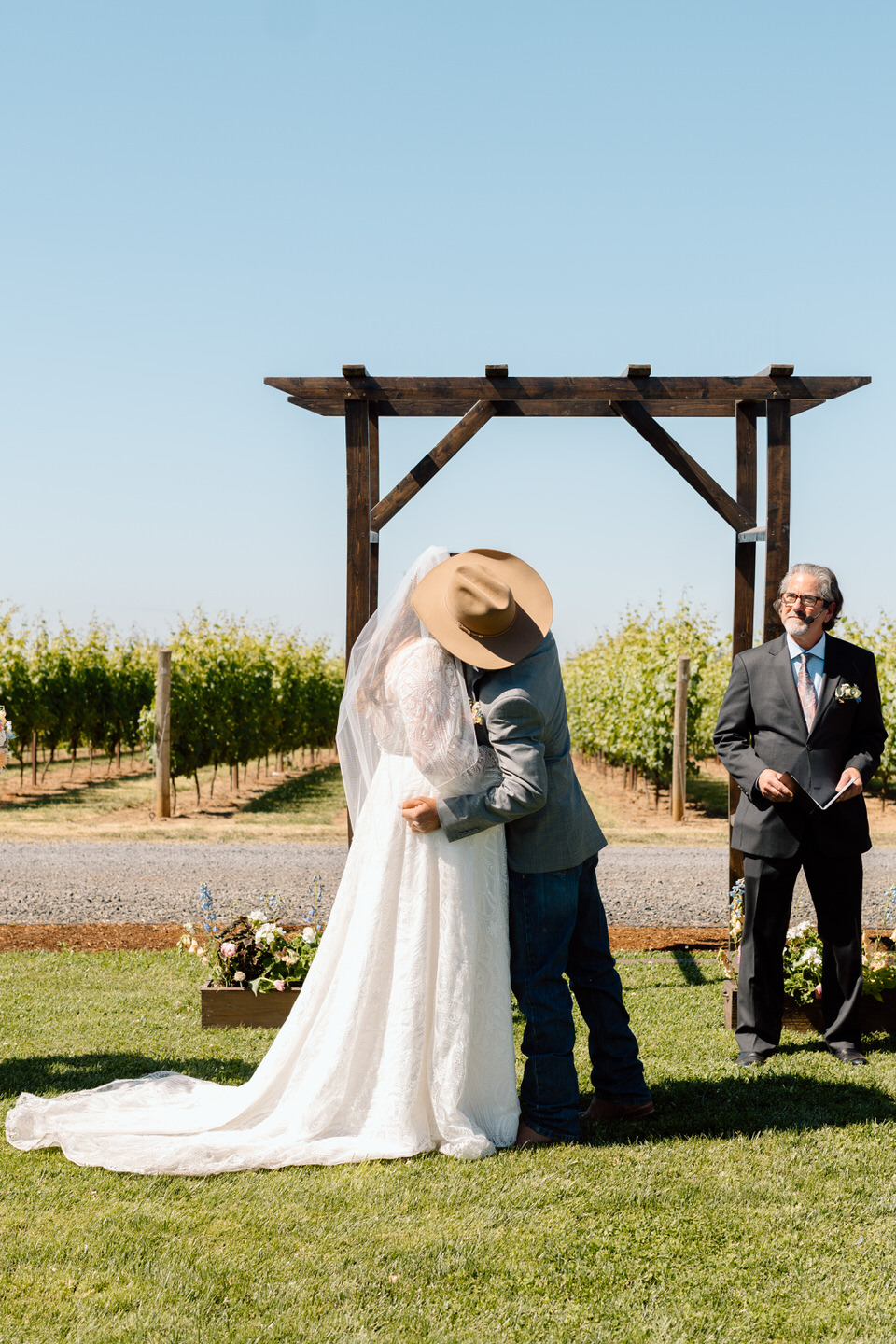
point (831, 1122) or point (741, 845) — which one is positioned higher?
point (741, 845)

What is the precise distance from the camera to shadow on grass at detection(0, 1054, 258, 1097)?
371 cm

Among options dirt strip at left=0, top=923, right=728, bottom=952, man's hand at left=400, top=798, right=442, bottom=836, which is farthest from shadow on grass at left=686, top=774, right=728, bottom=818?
man's hand at left=400, top=798, right=442, bottom=836

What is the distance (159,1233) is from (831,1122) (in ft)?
7.06

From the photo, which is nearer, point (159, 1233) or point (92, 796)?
point (159, 1233)

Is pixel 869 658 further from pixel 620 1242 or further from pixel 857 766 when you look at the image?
pixel 620 1242

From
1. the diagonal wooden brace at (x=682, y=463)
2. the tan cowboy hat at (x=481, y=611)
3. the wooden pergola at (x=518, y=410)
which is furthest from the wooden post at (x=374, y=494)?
the tan cowboy hat at (x=481, y=611)

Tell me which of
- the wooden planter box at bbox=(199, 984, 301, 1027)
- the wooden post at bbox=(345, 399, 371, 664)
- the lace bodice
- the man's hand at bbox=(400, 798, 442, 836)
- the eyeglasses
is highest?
the wooden post at bbox=(345, 399, 371, 664)

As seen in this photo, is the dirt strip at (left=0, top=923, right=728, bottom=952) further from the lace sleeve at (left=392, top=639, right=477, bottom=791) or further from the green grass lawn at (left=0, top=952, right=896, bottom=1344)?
the lace sleeve at (left=392, top=639, right=477, bottom=791)

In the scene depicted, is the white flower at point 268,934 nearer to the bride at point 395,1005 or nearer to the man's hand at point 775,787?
the bride at point 395,1005

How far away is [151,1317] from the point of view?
7.34 ft

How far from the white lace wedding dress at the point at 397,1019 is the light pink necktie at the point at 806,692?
1511 millimetres

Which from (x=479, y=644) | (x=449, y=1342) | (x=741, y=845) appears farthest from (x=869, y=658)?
(x=449, y=1342)

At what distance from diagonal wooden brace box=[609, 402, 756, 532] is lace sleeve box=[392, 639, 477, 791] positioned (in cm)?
193

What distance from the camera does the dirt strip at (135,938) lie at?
5.87m
